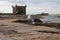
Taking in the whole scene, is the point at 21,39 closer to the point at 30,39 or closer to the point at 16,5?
the point at 30,39

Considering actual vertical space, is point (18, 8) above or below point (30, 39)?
below

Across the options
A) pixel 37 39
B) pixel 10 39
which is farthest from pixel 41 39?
pixel 10 39

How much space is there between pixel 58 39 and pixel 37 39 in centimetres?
108

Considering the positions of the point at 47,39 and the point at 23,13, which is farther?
the point at 23,13

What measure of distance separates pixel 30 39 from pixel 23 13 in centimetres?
4237

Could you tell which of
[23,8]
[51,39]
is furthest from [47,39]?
[23,8]

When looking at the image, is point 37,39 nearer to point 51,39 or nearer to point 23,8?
point 51,39

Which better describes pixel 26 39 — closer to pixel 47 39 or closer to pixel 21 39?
pixel 21 39

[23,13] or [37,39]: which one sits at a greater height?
[37,39]

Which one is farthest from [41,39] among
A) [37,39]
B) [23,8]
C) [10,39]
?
[23,8]

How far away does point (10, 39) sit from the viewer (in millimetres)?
9242

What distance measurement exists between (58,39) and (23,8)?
133 ft

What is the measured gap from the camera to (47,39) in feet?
30.7

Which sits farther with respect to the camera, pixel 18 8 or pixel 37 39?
pixel 18 8
